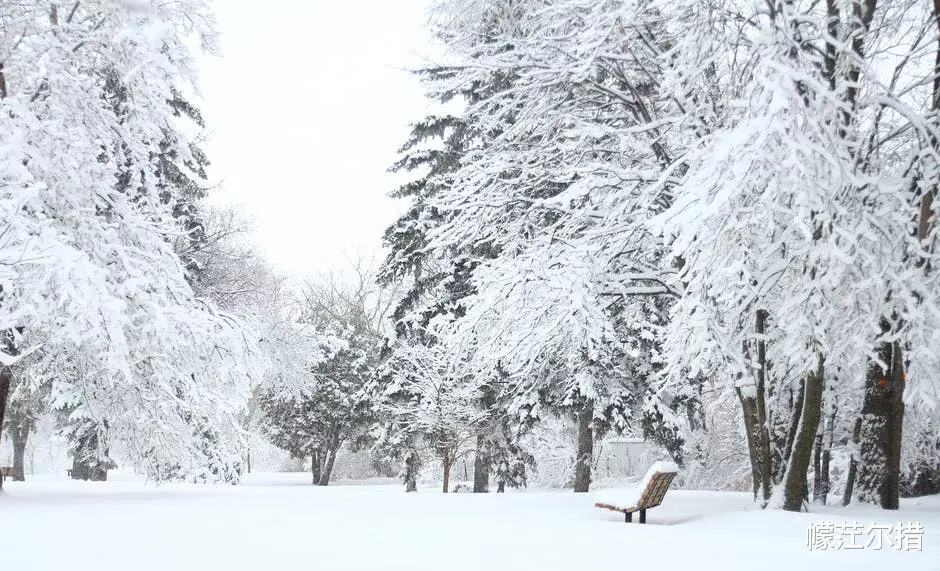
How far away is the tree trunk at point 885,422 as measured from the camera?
8.81 meters

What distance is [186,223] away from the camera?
17.6 m

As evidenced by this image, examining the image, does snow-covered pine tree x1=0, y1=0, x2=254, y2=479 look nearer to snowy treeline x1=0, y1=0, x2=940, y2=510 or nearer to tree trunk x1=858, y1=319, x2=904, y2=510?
snowy treeline x1=0, y1=0, x2=940, y2=510

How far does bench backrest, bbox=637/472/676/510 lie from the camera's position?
7.52m

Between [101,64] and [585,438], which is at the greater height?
[101,64]

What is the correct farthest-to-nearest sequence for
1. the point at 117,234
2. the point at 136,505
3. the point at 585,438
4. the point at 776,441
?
the point at 585,438
the point at 117,234
the point at 776,441
the point at 136,505

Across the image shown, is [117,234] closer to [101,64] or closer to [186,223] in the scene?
[101,64]

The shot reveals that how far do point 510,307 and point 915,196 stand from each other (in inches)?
197

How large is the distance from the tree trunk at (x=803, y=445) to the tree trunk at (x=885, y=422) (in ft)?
5.15

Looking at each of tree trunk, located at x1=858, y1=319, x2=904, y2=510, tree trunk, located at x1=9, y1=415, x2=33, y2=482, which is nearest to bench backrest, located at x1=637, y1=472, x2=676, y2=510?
tree trunk, located at x1=858, y1=319, x2=904, y2=510

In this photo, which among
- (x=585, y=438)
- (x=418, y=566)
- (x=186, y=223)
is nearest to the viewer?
(x=418, y=566)

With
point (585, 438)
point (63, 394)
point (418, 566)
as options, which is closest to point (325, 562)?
point (418, 566)

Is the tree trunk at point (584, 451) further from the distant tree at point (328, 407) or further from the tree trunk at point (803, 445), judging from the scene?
the distant tree at point (328, 407)

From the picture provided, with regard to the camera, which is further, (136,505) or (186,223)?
(186,223)

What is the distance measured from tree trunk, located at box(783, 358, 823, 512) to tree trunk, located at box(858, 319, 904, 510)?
5.15 ft
